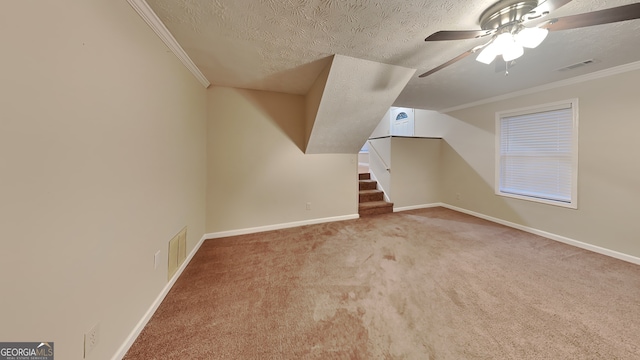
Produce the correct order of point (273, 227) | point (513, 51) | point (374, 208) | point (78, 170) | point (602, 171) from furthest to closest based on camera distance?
point (374, 208)
point (273, 227)
point (602, 171)
point (513, 51)
point (78, 170)

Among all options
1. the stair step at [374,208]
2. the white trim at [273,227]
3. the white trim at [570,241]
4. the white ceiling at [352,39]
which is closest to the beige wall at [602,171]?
the white trim at [570,241]

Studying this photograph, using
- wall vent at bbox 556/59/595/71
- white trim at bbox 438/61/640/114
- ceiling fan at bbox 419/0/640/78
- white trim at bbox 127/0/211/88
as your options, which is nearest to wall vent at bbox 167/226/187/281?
white trim at bbox 127/0/211/88

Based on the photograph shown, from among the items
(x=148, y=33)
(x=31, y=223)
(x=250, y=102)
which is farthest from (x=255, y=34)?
(x=31, y=223)

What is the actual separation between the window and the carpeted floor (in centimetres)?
87

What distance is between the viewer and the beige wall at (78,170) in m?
0.67

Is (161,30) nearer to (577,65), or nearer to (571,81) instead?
(577,65)

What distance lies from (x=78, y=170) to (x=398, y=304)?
7.10ft

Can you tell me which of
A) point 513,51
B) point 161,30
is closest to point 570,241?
point 513,51

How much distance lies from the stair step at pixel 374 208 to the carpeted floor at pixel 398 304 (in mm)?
1213

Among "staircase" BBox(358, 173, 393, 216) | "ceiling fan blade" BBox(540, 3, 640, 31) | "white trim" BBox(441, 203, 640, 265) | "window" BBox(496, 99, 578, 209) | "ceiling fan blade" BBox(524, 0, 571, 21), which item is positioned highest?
"ceiling fan blade" BBox(524, 0, 571, 21)

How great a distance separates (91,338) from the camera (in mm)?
968

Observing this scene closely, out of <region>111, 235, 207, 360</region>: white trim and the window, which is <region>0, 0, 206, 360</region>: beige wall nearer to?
<region>111, 235, 207, 360</region>: white trim

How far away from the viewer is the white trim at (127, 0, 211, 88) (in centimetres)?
128

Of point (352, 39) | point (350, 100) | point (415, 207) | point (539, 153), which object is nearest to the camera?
point (352, 39)
